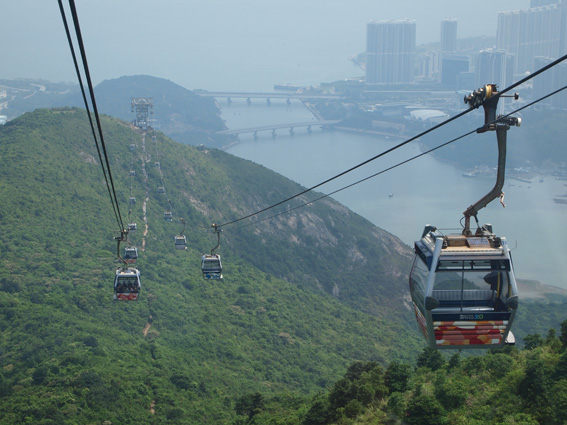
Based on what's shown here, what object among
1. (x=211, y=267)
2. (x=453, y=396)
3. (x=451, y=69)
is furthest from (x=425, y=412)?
(x=451, y=69)

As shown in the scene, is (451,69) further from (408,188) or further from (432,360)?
(432,360)

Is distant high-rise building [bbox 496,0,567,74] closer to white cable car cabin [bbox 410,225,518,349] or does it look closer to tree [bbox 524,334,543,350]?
tree [bbox 524,334,543,350]

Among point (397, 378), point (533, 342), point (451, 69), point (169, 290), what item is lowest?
point (169, 290)

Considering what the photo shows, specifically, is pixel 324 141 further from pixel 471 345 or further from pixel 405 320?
pixel 471 345

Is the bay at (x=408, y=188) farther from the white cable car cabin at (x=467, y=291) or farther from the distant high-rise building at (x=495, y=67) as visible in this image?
the white cable car cabin at (x=467, y=291)

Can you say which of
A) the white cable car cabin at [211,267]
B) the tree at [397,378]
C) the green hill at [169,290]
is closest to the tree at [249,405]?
the green hill at [169,290]

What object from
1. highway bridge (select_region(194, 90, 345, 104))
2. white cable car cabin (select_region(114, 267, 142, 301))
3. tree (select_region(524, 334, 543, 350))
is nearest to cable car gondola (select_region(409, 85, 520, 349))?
white cable car cabin (select_region(114, 267, 142, 301))

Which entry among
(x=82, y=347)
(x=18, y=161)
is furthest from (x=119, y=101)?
(x=82, y=347)
